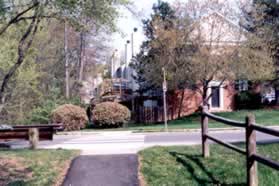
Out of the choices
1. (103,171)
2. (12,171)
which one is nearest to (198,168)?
(103,171)

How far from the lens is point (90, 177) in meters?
→ 9.07

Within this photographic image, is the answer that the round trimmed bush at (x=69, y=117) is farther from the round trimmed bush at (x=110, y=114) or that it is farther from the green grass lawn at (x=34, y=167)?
the green grass lawn at (x=34, y=167)

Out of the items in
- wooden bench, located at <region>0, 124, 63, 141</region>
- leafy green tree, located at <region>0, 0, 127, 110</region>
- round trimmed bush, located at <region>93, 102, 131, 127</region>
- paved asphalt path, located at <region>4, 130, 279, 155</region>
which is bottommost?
→ paved asphalt path, located at <region>4, 130, 279, 155</region>

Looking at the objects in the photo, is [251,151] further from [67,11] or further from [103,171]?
[67,11]

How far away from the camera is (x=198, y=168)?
359 inches

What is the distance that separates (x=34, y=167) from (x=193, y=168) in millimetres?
3408

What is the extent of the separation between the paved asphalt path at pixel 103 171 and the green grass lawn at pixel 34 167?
0.84 ft

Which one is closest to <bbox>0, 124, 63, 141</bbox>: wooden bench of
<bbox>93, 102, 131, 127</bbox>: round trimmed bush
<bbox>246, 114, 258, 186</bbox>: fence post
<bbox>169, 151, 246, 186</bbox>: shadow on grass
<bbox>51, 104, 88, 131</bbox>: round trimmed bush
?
<bbox>169, 151, 246, 186</bbox>: shadow on grass

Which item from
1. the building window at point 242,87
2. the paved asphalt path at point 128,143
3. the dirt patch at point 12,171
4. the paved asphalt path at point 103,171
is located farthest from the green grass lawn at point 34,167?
the building window at point 242,87

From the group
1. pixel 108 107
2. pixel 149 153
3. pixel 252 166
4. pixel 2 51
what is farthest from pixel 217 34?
pixel 252 166

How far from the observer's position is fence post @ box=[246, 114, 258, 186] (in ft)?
25.0

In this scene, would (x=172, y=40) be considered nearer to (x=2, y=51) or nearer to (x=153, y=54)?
(x=153, y=54)

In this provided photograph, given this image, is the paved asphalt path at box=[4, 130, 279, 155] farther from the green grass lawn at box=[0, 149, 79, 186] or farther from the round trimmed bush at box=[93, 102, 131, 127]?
the round trimmed bush at box=[93, 102, 131, 127]

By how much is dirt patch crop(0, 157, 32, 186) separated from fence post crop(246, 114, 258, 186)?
434cm
